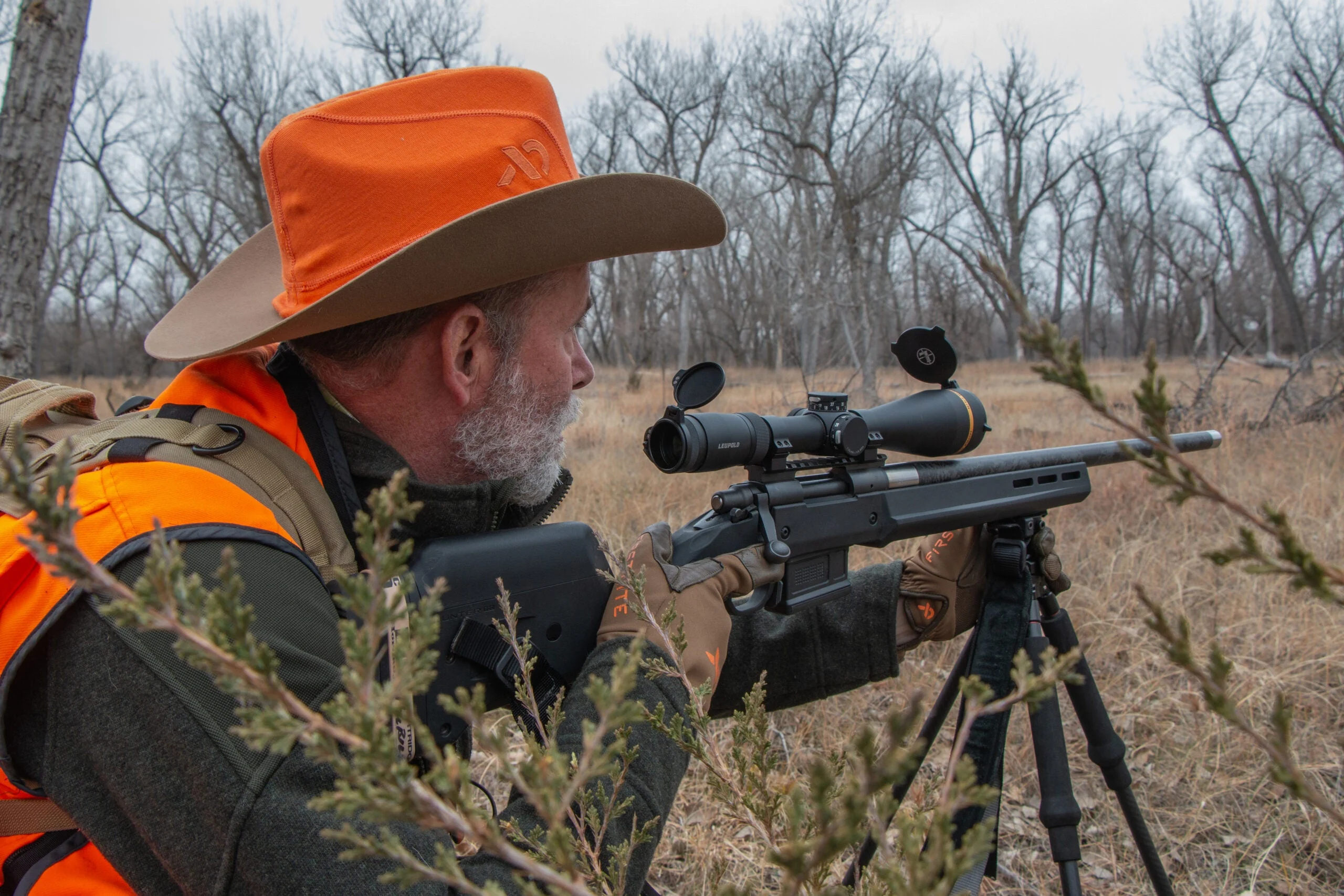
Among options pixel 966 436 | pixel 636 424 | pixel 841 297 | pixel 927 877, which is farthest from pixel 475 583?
pixel 841 297

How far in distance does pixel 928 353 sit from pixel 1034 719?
0.98 metres

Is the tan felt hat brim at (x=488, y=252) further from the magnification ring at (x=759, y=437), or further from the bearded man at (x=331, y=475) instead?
the magnification ring at (x=759, y=437)

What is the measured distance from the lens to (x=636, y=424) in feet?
32.7

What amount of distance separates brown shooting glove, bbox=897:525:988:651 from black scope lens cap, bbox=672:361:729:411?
95 centimetres

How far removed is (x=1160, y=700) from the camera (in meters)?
3.16

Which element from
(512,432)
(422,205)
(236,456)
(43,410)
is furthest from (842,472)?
(43,410)

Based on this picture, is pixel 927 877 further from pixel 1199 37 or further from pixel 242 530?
pixel 1199 37

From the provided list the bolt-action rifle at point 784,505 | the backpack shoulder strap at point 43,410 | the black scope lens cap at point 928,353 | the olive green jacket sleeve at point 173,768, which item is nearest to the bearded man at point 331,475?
the olive green jacket sleeve at point 173,768

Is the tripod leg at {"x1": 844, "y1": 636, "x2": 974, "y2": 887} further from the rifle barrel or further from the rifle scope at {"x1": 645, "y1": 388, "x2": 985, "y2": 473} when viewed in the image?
the rifle scope at {"x1": 645, "y1": 388, "x2": 985, "y2": 473}

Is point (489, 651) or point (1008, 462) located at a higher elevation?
point (1008, 462)

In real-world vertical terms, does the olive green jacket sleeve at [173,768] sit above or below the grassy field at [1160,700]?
above

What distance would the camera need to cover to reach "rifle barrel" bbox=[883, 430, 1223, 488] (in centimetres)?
228

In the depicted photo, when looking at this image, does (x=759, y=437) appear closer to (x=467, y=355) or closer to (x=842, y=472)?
(x=842, y=472)

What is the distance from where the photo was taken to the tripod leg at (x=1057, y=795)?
1864mm
